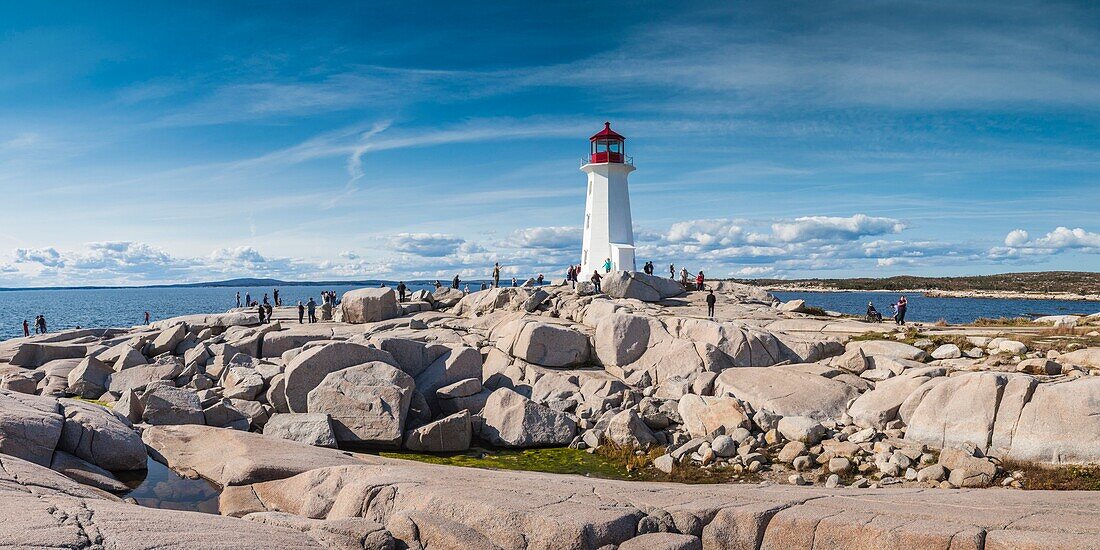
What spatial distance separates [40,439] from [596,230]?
35.0 meters

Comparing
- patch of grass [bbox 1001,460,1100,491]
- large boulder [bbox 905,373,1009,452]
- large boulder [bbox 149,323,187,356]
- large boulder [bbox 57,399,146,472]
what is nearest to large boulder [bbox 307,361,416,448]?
large boulder [bbox 57,399,146,472]

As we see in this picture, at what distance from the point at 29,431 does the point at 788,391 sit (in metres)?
19.4

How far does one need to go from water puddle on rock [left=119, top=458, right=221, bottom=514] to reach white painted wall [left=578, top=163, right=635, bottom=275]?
1268 inches

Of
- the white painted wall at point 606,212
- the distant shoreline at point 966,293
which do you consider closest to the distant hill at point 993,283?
the distant shoreline at point 966,293

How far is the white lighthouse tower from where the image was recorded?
4547 cm

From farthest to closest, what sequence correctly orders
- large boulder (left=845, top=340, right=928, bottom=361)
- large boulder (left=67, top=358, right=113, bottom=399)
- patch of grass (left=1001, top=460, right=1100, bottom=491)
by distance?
large boulder (left=67, top=358, right=113, bottom=399) → large boulder (left=845, top=340, right=928, bottom=361) → patch of grass (left=1001, top=460, right=1100, bottom=491)

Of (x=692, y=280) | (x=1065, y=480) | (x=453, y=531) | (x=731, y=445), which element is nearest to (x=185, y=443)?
(x=453, y=531)

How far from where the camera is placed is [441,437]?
64.5 ft

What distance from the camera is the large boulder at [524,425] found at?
20.2 m

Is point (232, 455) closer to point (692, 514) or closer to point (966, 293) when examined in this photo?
point (692, 514)

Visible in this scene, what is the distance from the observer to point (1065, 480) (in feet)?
49.8

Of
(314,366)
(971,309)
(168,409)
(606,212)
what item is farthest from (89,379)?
(971,309)

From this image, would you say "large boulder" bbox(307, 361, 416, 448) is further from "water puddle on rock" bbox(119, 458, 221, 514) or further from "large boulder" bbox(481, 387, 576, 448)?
"water puddle on rock" bbox(119, 458, 221, 514)

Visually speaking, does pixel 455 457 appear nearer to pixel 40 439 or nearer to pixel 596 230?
pixel 40 439
